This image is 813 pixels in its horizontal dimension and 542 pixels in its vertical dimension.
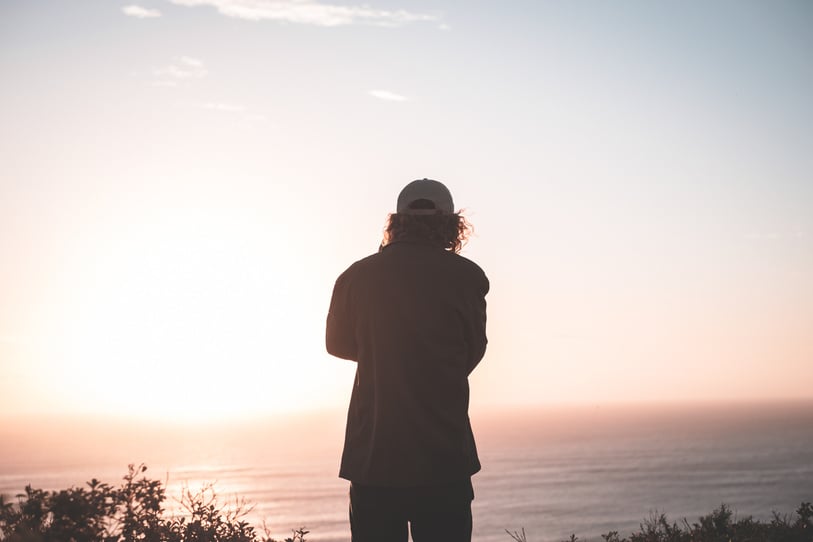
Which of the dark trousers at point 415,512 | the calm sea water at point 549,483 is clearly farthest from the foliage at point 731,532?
the calm sea water at point 549,483

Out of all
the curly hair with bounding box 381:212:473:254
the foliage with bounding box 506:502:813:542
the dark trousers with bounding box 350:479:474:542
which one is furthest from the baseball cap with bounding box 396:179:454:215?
the foliage with bounding box 506:502:813:542

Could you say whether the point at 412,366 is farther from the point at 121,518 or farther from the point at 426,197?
the point at 121,518

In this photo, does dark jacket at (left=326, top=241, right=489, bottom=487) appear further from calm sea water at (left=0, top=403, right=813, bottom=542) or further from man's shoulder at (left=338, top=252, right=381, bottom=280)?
calm sea water at (left=0, top=403, right=813, bottom=542)

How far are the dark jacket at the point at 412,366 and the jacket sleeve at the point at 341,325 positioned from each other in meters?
0.06

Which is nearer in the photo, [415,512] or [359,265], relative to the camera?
[415,512]

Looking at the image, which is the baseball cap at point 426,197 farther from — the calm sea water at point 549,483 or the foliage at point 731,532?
the calm sea water at point 549,483

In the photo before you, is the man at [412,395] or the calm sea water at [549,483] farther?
the calm sea water at [549,483]

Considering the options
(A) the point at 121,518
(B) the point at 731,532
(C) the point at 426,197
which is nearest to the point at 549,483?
(B) the point at 731,532

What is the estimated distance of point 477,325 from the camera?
125 inches

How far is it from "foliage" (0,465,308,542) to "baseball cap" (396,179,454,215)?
344 centimetres

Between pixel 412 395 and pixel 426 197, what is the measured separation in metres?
0.85

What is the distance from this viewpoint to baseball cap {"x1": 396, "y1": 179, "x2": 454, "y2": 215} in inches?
128

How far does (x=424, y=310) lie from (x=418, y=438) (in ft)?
1.65

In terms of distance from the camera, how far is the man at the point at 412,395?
2.98 m
